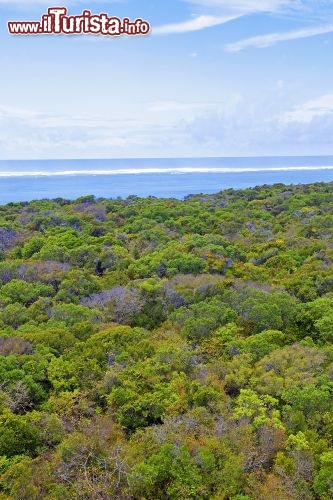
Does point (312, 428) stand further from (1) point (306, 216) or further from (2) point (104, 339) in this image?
(1) point (306, 216)

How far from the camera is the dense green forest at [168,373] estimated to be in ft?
41.3

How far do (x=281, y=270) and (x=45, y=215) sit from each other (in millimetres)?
23395

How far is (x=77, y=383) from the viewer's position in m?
16.6

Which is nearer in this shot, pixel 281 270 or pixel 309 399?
pixel 309 399

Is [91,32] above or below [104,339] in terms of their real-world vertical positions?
above

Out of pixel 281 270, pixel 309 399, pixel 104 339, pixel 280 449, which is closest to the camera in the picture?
pixel 280 449

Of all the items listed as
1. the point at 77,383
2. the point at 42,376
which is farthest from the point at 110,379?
the point at 42,376

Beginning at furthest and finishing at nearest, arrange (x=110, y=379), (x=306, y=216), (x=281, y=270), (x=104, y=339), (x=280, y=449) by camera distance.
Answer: (x=306, y=216) < (x=281, y=270) < (x=104, y=339) < (x=110, y=379) < (x=280, y=449)

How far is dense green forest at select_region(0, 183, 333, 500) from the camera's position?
1259cm

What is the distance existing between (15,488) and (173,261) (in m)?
17.3

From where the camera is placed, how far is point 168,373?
16.8 meters

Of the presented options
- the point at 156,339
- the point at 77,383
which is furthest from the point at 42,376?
the point at 156,339

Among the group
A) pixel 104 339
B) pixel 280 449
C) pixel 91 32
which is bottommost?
pixel 280 449

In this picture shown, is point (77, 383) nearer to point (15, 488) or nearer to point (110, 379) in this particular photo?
point (110, 379)
